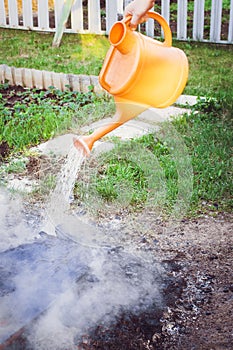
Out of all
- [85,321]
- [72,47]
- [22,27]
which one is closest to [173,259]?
[85,321]

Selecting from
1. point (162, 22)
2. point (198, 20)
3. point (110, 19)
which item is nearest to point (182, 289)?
point (162, 22)

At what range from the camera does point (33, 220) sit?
3.54 meters

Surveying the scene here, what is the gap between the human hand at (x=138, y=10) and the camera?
2.35 metres

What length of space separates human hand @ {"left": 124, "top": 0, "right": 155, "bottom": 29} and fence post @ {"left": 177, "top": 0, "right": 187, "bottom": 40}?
17.7 feet

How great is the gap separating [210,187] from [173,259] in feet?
2.95

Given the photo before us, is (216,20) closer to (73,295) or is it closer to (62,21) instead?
(62,21)

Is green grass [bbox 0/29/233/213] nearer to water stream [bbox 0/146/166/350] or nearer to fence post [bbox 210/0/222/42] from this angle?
fence post [bbox 210/0/222/42]

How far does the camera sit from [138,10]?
7.87 ft

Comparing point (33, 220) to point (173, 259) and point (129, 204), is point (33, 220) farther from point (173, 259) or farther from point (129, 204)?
point (173, 259)

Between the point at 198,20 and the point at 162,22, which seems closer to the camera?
the point at 162,22

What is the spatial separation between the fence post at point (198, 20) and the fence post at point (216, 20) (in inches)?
5.4

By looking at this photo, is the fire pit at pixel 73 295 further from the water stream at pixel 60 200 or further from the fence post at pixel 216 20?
the fence post at pixel 216 20

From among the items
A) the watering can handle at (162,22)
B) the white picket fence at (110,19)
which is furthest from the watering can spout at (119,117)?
the white picket fence at (110,19)

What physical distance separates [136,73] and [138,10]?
0.25m
